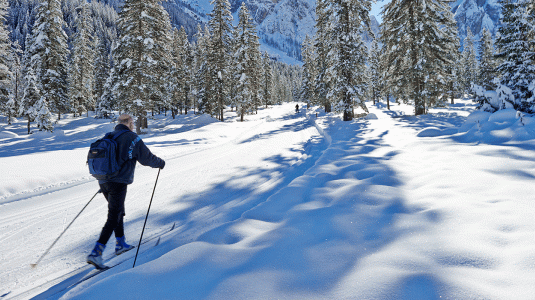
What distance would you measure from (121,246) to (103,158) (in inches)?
58.4

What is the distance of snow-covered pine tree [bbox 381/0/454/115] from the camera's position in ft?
56.3

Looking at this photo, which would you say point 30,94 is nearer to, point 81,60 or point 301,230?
point 81,60

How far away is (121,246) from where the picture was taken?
3.92 metres

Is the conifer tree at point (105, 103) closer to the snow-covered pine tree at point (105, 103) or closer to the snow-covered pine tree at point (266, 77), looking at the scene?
the snow-covered pine tree at point (105, 103)

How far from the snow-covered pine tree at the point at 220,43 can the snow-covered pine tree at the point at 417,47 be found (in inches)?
698

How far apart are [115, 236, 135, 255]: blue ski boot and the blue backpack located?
1.10 meters

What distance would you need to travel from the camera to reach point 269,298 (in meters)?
2.14

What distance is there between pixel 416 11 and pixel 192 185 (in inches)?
770

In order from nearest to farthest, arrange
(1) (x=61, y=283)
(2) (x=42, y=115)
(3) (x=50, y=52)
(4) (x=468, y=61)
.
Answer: (1) (x=61, y=283) < (2) (x=42, y=115) < (3) (x=50, y=52) < (4) (x=468, y=61)

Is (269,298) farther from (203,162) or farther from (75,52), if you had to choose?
(75,52)

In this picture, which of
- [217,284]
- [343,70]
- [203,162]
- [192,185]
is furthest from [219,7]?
[217,284]

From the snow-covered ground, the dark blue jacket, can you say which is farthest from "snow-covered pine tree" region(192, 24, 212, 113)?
the dark blue jacket

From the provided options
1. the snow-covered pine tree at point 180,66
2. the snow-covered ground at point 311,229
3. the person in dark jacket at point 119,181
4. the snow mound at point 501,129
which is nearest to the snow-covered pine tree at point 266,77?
the snow-covered pine tree at point 180,66

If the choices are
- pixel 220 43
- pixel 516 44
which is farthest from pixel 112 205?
pixel 220 43
